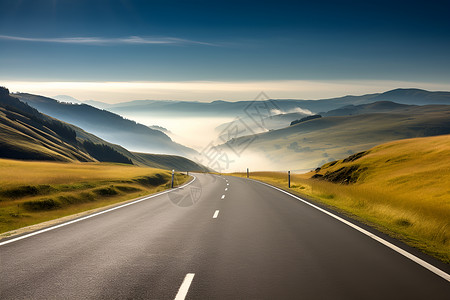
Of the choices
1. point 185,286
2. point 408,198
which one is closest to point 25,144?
point 408,198

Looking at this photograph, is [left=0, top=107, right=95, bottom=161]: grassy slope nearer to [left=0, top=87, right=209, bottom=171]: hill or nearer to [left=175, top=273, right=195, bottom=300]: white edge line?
[left=0, top=87, right=209, bottom=171]: hill

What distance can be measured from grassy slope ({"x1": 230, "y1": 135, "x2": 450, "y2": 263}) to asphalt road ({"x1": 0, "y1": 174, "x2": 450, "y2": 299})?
5.04ft

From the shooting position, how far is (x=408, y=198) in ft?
54.1

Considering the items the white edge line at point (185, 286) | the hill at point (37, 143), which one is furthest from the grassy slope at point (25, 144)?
the white edge line at point (185, 286)

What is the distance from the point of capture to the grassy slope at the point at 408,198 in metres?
9.09

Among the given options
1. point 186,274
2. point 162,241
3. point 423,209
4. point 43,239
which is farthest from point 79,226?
point 423,209

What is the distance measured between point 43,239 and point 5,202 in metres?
10.3

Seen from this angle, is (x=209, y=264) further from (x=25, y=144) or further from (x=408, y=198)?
(x=25, y=144)

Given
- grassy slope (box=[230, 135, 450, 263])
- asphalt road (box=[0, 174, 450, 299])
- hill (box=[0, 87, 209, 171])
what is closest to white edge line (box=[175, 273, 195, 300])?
asphalt road (box=[0, 174, 450, 299])

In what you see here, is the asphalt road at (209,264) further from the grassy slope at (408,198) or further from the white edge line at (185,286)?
the grassy slope at (408,198)

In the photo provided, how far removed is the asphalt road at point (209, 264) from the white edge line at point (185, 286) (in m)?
0.01

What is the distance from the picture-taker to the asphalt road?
5.02 metres

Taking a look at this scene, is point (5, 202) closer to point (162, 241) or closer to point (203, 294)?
point (162, 241)

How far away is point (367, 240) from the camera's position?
27.5 feet
